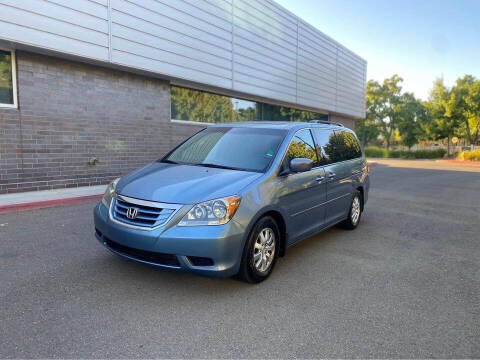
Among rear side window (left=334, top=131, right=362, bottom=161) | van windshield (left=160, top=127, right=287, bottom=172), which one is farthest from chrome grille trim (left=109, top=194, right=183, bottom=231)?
rear side window (left=334, top=131, right=362, bottom=161)

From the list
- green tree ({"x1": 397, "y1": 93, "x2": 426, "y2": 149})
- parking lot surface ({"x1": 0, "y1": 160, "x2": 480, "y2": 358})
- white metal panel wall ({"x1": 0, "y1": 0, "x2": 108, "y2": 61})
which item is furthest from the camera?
green tree ({"x1": 397, "y1": 93, "x2": 426, "y2": 149})

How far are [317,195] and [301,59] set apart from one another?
50.2 ft

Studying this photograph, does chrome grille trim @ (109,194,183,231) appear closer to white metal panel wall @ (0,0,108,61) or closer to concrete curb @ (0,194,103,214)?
concrete curb @ (0,194,103,214)

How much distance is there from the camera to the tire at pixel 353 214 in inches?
238

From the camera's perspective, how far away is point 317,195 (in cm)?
474

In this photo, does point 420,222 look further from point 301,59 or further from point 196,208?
point 301,59

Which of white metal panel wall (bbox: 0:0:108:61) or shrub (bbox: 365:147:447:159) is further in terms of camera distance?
shrub (bbox: 365:147:447:159)

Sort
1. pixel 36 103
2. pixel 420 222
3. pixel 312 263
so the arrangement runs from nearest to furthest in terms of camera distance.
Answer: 1. pixel 312 263
2. pixel 420 222
3. pixel 36 103

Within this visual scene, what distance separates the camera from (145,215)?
3.39 meters

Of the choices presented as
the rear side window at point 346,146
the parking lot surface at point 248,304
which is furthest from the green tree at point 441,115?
the parking lot surface at point 248,304

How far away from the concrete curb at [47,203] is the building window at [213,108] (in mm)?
5091

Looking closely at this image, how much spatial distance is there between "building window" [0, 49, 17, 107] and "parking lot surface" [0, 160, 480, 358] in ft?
15.0

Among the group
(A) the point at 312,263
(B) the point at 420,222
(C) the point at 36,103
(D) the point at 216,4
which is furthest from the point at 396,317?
(D) the point at 216,4

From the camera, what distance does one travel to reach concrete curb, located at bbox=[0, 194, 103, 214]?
7.04 metres
